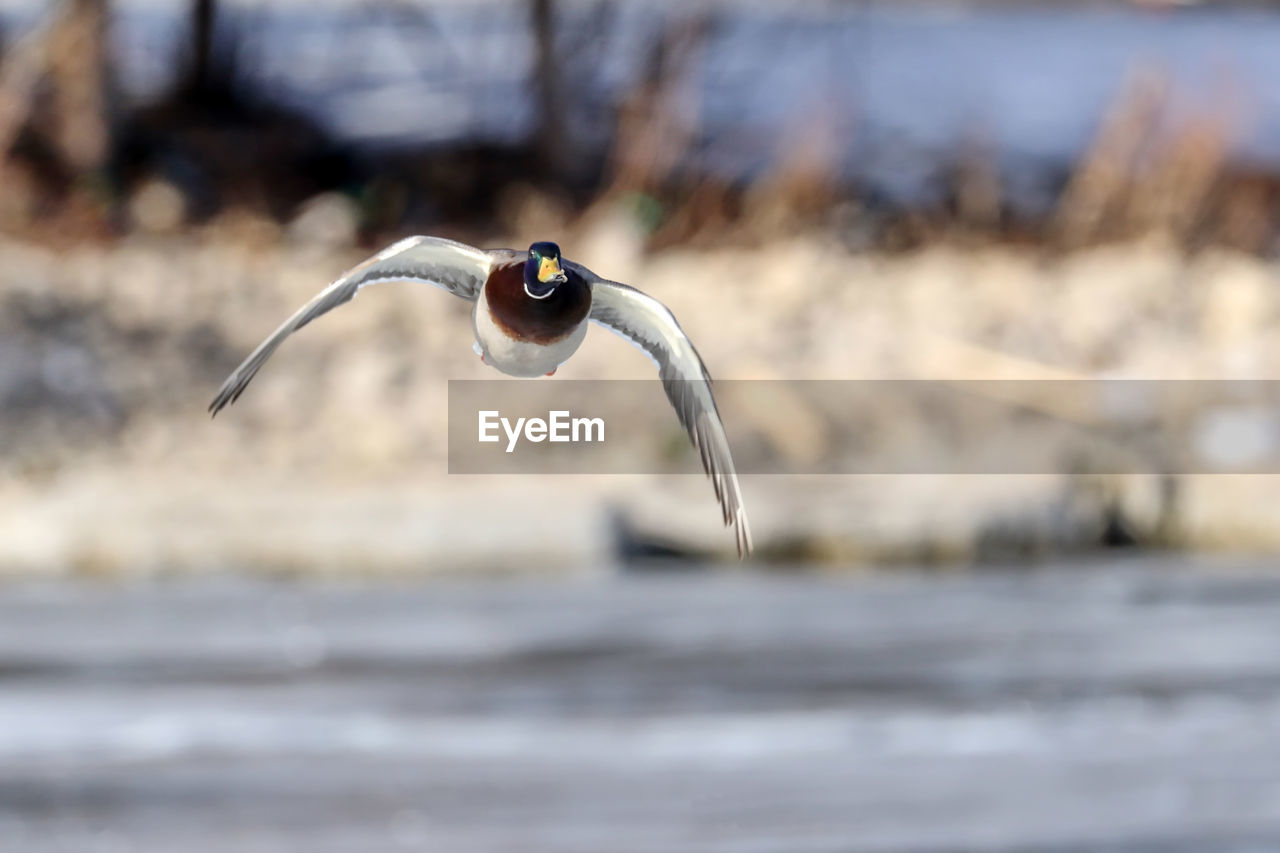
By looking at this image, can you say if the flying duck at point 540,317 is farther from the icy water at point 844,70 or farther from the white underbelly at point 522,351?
the icy water at point 844,70

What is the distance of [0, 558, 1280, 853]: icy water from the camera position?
111 inches

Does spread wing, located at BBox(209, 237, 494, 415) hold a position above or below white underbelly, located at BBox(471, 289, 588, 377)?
above

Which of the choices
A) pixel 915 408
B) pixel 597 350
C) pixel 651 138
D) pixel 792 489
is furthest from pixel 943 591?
pixel 651 138

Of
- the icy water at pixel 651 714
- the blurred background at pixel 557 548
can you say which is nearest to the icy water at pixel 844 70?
the blurred background at pixel 557 548

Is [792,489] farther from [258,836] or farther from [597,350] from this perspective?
[258,836]

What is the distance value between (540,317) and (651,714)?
119 inches

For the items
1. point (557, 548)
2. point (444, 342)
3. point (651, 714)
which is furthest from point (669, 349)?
point (651, 714)

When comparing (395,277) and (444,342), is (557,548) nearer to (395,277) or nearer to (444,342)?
(444,342)

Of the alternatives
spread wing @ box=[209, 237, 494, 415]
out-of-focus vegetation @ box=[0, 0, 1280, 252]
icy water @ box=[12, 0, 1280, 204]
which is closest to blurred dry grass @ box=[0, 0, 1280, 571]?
out-of-focus vegetation @ box=[0, 0, 1280, 252]

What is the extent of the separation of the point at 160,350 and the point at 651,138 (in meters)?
2.11

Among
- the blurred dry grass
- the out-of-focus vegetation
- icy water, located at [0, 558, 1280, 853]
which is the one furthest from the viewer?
icy water, located at [0, 558, 1280, 853]

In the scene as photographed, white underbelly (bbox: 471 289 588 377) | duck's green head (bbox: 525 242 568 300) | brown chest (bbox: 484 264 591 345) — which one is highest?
duck's green head (bbox: 525 242 568 300)

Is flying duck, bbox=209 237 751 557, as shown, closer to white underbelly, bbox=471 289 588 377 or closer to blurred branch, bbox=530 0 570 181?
white underbelly, bbox=471 289 588 377

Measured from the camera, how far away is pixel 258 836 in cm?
268
